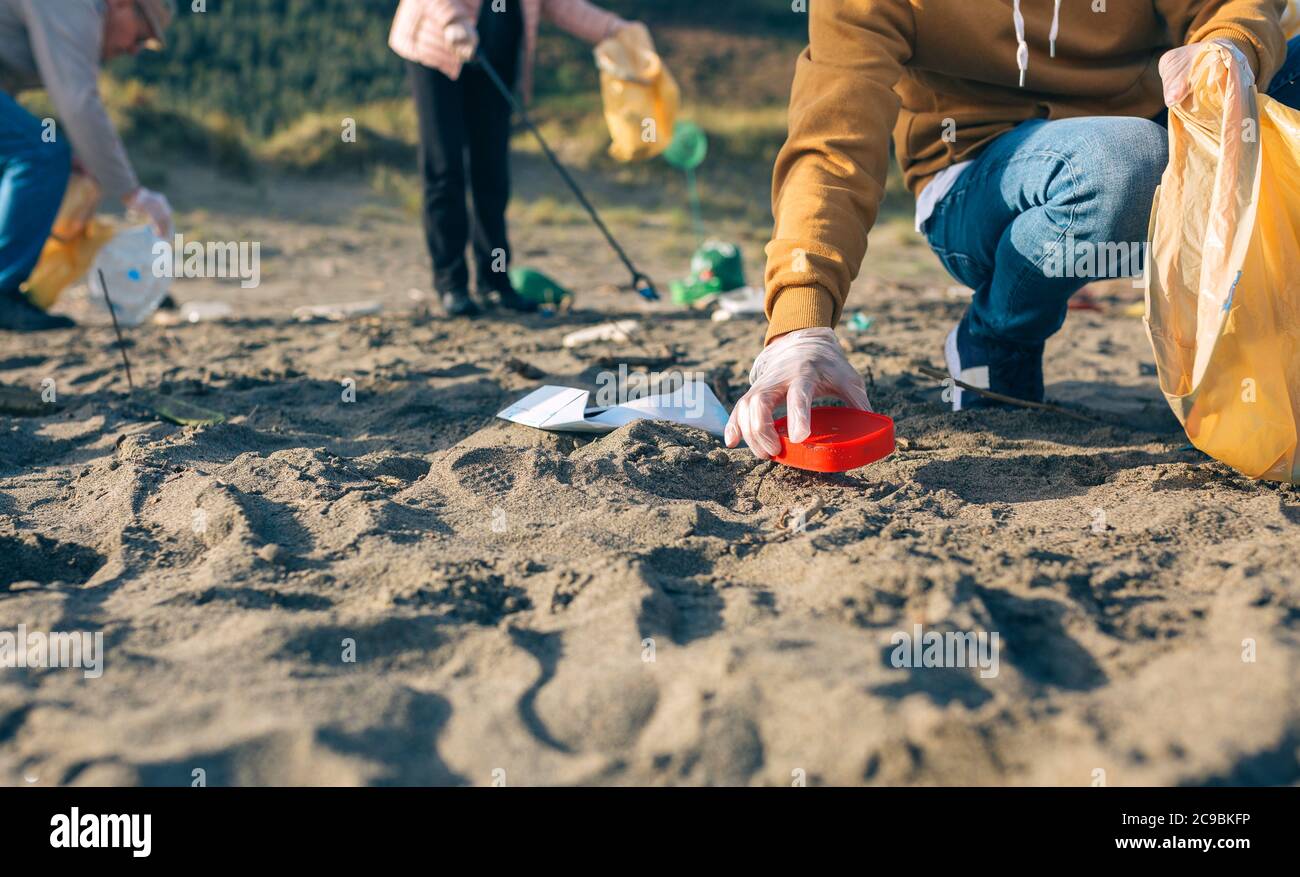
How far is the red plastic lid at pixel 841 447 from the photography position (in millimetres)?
1842

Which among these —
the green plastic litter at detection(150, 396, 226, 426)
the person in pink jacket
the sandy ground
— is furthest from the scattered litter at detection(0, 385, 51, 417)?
the person in pink jacket

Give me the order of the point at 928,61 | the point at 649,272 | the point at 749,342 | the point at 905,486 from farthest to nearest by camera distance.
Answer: the point at 649,272
the point at 749,342
the point at 928,61
the point at 905,486

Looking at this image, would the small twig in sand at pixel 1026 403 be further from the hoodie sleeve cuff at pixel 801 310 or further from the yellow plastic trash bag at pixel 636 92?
the yellow plastic trash bag at pixel 636 92

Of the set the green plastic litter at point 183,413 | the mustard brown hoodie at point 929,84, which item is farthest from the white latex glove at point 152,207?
the mustard brown hoodie at point 929,84

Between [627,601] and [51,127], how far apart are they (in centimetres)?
345

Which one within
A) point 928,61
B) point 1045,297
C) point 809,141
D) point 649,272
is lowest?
point 649,272

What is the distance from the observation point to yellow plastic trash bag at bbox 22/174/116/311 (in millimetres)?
4121

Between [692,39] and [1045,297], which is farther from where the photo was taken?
[692,39]

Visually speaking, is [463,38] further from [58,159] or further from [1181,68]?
[1181,68]

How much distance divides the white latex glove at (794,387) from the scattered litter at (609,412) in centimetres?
50
